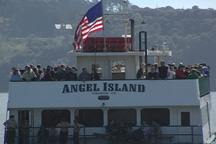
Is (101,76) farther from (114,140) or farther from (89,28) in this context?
(114,140)

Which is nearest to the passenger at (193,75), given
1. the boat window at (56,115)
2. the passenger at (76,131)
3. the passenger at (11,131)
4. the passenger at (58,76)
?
the passenger at (76,131)

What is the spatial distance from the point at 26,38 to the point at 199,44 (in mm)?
56410

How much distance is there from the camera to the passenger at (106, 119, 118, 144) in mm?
27656

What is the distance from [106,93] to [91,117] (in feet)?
4.11

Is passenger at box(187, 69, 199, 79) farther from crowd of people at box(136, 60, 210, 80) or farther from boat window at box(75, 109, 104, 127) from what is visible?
boat window at box(75, 109, 104, 127)

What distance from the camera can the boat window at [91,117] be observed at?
29078 millimetres

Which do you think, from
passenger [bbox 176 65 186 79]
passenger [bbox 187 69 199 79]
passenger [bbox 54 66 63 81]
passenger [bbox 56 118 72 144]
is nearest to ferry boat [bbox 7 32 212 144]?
passenger [bbox 187 69 199 79]

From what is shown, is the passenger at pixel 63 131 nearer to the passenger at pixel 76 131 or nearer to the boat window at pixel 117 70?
the passenger at pixel 76 131

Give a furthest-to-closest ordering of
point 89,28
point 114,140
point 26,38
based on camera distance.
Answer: point 26,38 → point 89,28 → point 114,140

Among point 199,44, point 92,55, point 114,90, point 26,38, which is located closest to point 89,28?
point 92,55

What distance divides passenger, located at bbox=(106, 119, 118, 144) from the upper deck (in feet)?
2.33

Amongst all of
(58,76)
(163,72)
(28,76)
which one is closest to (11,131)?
(28,76)

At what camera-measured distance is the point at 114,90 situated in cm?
2842

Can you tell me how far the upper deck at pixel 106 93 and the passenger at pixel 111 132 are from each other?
0.71 m
